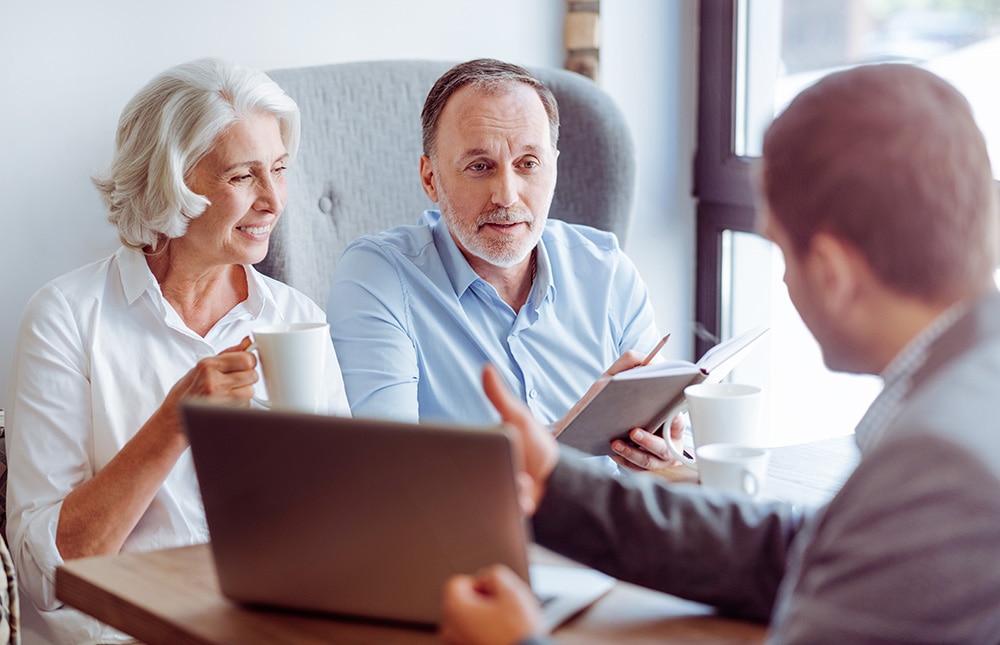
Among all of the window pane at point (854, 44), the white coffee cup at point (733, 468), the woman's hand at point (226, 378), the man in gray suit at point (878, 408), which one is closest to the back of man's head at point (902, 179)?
the man in gray suit at point (878, 408)

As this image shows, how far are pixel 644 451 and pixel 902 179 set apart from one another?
92 centimetres

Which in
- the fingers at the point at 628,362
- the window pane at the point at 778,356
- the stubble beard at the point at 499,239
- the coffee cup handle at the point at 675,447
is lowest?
the window pane at the point at 778,356

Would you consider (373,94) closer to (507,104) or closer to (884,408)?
(507,104)

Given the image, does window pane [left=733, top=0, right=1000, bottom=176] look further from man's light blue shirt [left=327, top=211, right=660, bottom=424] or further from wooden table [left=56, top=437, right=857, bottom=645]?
wooden table [left=56, top=437, right=857, bottom=645]

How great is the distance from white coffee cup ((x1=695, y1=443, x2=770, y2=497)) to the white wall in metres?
1.14

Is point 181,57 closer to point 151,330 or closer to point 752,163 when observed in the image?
point 151,330

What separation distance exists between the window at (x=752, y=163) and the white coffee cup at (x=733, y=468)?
171 centimetres

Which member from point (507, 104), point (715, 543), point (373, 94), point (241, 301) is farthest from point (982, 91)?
point (715, 543)

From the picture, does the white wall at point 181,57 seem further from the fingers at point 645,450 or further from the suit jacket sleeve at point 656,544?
the suit jacket sleeve at point 656,544

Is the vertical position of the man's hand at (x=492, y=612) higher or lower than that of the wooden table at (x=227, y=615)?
higher

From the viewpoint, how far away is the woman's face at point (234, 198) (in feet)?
5.79

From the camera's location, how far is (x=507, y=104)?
2068mm

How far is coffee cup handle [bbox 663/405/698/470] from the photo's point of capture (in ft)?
5.36

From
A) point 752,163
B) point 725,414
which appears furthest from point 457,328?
point 752,163
